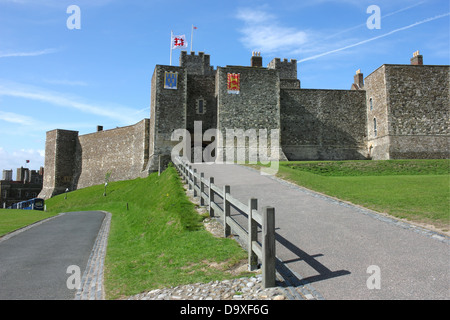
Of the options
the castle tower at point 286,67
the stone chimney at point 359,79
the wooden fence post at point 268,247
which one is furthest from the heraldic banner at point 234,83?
the wooden fence post at point 268,247

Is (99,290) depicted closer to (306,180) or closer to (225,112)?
(306,180)

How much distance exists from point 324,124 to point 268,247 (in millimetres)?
28478

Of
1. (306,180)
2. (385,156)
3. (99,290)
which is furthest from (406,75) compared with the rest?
(99,290)

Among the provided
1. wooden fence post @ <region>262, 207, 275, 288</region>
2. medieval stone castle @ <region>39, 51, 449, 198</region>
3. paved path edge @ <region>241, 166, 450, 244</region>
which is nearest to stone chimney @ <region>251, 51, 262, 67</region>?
medieval stone castle @ <region>39, 51, 449, 198</region>

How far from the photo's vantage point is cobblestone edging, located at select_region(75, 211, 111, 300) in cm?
599

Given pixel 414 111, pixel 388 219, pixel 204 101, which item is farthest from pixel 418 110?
pixel 388 219

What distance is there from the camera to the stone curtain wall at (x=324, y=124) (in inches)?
1203

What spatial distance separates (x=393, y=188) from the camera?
12992 mm

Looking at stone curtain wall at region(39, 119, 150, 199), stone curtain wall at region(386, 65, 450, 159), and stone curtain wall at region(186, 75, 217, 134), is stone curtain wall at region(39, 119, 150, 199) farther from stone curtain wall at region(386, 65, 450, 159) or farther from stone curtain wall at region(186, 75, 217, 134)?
stone curtain wall at region(386, 65, 450, 159)

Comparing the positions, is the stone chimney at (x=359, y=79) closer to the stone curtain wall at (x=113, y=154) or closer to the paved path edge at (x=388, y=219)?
the stone curtain wall at (x=113, y=154)

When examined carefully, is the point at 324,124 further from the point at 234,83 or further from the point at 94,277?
the point at 94,277

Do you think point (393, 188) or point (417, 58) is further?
point (417, 58)
